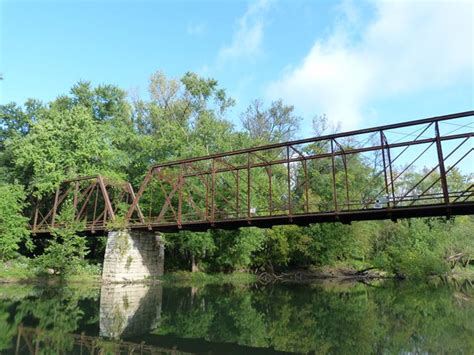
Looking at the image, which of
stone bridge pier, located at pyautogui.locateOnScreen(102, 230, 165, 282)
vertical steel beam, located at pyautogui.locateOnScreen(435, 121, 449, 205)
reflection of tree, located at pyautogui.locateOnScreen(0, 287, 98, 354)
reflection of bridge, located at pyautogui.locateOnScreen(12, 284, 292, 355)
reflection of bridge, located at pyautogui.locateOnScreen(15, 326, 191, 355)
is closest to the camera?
reflection of bridge, located at pyautogui.locateOnScreen(15, 326, 191, 355)

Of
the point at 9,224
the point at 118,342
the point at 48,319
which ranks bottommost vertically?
the point at 118,342

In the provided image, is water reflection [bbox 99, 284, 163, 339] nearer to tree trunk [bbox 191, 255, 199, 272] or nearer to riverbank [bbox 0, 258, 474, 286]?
riverbank [bbox 0, 258, 474, 286]

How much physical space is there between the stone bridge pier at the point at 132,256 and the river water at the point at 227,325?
24.0 feet

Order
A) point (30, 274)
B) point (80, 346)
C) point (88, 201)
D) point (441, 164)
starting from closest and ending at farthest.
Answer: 1. point (80, 346)
2. point (441, 164)
3. point (30, 274)
4. point (88, 201)

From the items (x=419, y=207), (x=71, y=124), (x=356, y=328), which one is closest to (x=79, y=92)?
(x=71, y=124)

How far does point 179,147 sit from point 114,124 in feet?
32.2

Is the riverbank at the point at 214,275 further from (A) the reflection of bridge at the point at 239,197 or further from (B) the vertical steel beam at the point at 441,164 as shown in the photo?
(B) the vertical steel beam at the point at 441,164

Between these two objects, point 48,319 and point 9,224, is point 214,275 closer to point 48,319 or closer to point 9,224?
point 9,224

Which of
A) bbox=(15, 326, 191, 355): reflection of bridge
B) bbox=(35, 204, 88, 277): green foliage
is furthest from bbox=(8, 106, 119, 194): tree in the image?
bbox=(15, 326, 191, 355): reflection of bridge

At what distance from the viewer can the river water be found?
1017cm

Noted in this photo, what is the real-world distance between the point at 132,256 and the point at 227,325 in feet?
57.1

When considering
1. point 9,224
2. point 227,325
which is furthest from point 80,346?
point 9,224

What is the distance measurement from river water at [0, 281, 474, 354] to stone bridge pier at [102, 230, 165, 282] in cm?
730

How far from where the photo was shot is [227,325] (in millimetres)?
13562
